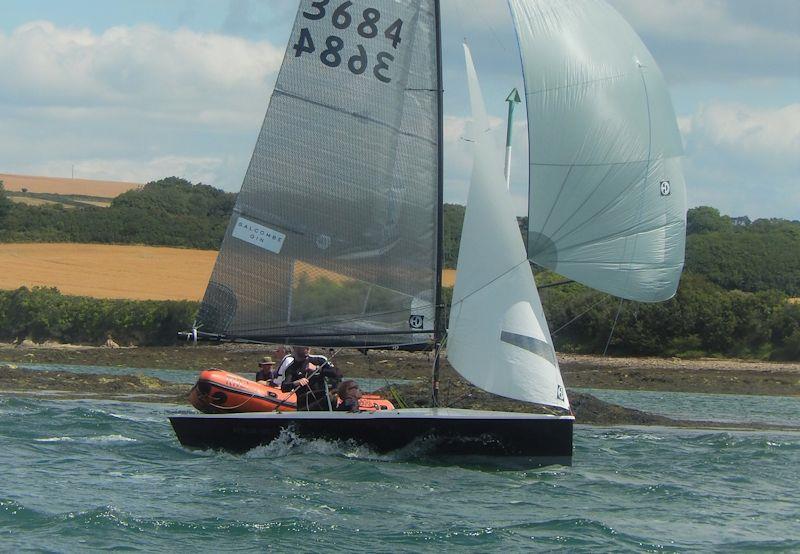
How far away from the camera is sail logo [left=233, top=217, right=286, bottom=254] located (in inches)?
714

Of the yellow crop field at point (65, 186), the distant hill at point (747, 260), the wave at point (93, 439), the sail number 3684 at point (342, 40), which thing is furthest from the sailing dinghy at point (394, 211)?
the yellow crop field at point (65, 186)

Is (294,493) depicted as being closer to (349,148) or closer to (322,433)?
(322,433)

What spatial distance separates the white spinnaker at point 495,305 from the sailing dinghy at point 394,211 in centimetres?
2

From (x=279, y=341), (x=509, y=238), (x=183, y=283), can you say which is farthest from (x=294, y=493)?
(x=183, y=283)

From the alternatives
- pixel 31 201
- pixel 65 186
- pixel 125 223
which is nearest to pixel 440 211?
pixel 125 223

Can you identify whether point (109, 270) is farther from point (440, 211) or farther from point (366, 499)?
point (366, 499)

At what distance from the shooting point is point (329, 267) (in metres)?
18.1

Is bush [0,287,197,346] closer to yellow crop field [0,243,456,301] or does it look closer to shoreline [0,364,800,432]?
yellow crop field [0,243,456,301]

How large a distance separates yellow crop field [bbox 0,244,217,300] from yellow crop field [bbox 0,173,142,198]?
27.1 metres

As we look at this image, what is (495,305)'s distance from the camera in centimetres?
1738

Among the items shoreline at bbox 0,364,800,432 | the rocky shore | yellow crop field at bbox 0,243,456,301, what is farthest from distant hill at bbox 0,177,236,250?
shoreline at bbox 0,364,800,432

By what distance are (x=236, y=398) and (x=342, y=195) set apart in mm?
2919

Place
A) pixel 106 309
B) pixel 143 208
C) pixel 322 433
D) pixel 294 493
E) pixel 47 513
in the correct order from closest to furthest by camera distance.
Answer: pixel 47 513, pixel 294 493, pixel 322 433, pixel 106 309, pixel 143 208

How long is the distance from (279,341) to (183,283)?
141ft
